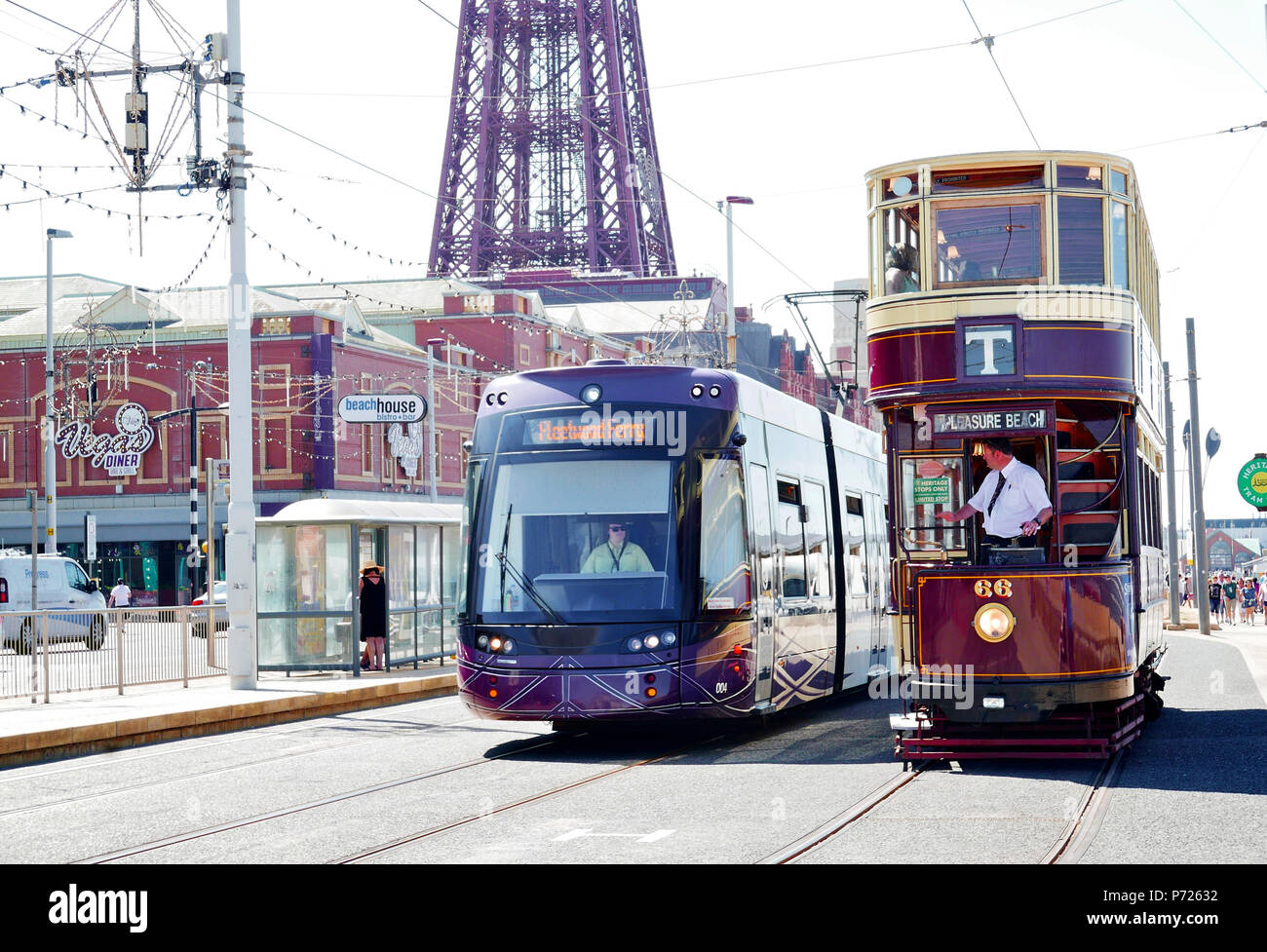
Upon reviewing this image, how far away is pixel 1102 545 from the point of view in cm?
1312

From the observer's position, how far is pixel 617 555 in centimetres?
1358

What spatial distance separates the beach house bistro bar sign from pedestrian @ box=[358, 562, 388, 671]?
3560 centimetres

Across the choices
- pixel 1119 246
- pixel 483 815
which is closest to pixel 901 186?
pixel 1119 246

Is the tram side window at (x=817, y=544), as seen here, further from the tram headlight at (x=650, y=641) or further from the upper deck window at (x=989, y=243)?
the upper deck window at (x=989, y=243)

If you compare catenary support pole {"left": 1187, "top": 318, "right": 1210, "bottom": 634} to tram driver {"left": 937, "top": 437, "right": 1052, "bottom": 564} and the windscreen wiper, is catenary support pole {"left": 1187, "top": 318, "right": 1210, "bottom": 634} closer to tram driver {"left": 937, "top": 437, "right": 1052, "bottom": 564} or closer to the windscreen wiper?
tram driver {"left": 937, "top": 437, "right": 1052, "bottom": 564}

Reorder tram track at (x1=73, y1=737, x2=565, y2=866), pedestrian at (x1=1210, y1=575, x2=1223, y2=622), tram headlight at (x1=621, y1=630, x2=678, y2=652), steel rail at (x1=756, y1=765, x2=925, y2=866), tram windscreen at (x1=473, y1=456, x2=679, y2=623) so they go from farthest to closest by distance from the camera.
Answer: pedestrian at (x1=1210, y1=575, x2=1223, y2=622) → tram windscreen at (x1=473, y1=456, x2=679, y2=623) → tram headlight at (x1=621, y1=630, x2=678, y2=652) → tram track at (x1=73, y1=737, x2=565, y2=866) → steel rail at (x1=756, y1=765, x2=925, y2=866)

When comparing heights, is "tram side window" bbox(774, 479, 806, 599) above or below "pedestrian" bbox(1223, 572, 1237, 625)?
above

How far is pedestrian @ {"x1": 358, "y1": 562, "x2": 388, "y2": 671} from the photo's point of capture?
22.9m

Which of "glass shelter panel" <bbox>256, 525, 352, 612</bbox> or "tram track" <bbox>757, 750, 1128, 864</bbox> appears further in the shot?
"glass shelter panel" <bbox>256, 525, 352, 612</bbox>

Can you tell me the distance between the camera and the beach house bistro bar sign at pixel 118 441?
187 ft

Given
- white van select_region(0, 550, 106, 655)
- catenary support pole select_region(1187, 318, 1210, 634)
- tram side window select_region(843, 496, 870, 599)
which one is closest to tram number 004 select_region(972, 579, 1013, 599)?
tram side window select_region(843, 496, 870, 599)

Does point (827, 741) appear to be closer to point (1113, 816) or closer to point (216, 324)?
Answer: point (1113, 816)

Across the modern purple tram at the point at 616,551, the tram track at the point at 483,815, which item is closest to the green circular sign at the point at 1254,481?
the modern purple tram at the point at 616,551
